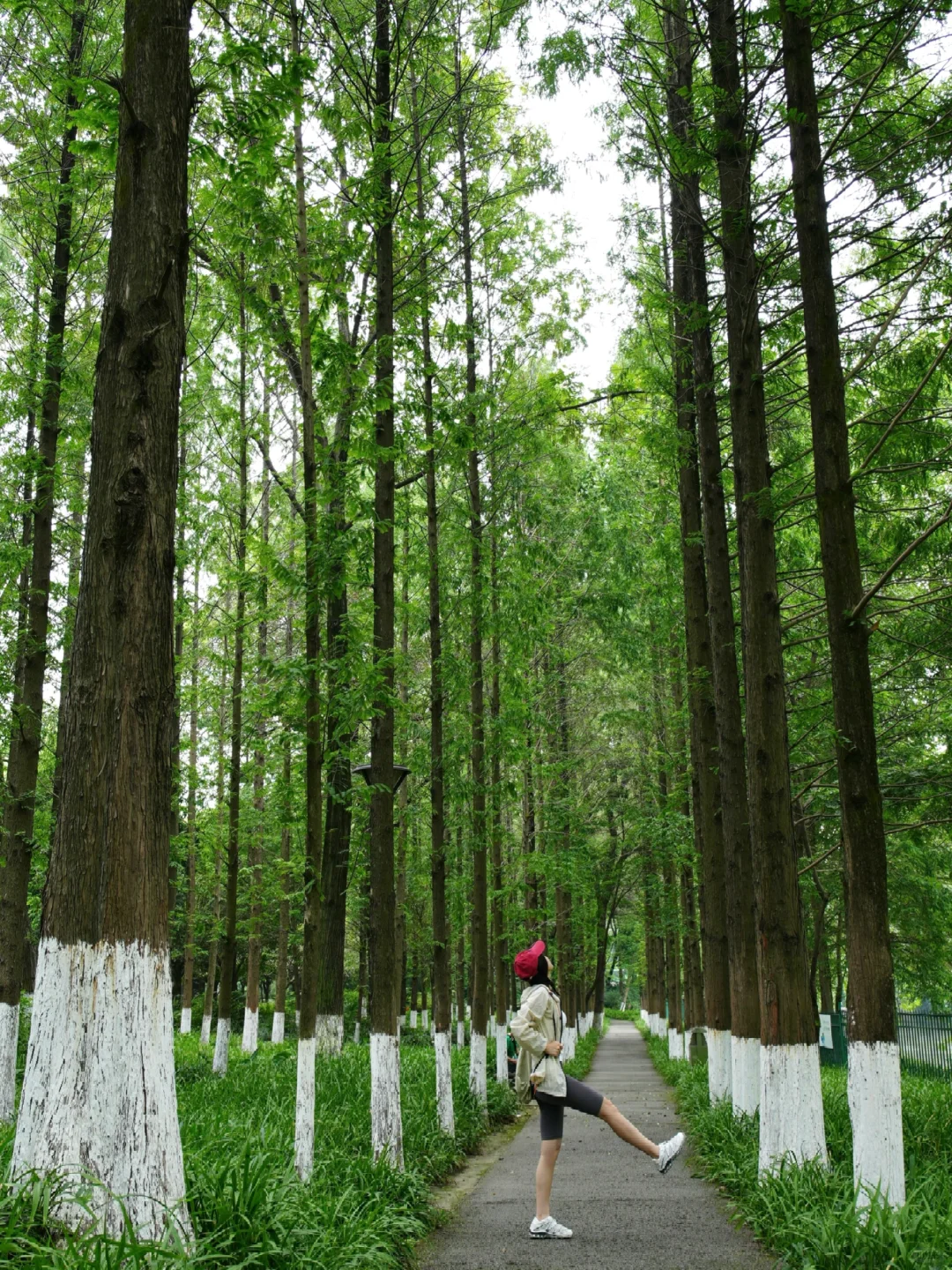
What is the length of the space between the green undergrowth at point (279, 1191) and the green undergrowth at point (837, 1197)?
7.49 ft

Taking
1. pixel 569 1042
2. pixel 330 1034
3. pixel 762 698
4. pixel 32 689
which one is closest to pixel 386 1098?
pixel 762 698

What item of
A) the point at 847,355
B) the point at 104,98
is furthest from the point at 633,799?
the point at 104,98

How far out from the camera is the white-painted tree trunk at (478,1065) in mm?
13547

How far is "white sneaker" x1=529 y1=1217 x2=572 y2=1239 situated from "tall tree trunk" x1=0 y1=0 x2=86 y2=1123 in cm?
587

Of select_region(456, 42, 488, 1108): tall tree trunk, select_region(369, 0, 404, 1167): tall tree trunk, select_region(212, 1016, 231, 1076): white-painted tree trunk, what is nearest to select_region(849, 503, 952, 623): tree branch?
select_region(369, 0, 404, 1167): tall tree trunk

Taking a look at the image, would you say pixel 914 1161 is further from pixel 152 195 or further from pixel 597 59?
pixel 597 59

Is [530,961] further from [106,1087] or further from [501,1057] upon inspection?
[501,1057]

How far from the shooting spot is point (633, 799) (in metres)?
29.5

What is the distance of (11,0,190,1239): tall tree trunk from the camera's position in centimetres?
448

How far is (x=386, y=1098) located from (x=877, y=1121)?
4009 mm

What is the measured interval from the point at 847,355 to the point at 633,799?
21.2 m

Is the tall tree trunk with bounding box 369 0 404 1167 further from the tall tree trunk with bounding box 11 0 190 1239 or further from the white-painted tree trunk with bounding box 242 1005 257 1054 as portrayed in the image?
the white-painted tree trunk with bounding box 242 1005 257 1054

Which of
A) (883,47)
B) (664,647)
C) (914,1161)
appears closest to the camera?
(914,1161)

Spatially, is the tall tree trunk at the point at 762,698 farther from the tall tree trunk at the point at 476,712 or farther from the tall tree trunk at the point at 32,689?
the tall tree trunk at the point at 32,689
